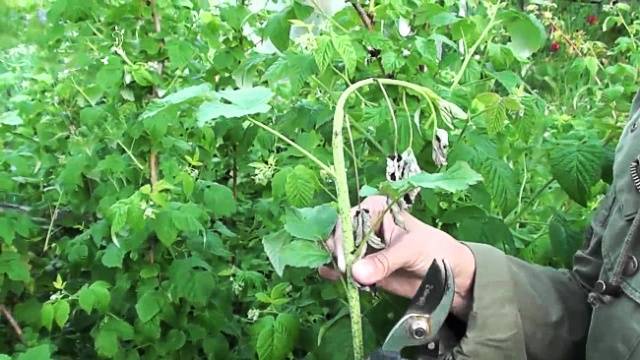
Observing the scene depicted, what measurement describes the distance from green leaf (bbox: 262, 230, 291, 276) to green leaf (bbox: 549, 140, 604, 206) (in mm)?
443

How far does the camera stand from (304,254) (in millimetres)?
974

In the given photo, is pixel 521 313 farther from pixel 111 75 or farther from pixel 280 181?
pixel 111 75

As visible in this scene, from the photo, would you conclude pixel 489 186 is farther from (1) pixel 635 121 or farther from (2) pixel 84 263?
(2) pixel 84 263

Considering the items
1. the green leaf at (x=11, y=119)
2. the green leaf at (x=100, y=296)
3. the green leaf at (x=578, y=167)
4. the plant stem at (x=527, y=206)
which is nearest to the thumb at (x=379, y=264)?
the green leaf at (x=578, y=167)

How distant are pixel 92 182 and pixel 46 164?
9 centimetres

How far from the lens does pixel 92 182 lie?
63.3 inches

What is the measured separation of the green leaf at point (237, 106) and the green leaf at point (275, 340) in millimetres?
335

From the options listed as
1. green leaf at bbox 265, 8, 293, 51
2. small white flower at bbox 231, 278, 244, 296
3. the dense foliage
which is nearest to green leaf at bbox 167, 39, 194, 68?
the dense foliage

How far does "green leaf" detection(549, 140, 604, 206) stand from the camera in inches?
49.2

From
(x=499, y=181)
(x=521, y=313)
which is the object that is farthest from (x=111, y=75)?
(x=521, y=313)

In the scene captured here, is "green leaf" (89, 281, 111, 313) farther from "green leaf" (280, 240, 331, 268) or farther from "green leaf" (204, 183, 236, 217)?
"green leaf" (280, 240, 331, 268)

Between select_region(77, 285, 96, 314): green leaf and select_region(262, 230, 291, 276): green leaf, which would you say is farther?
select_region(77, 285, 96, 314): green leaf

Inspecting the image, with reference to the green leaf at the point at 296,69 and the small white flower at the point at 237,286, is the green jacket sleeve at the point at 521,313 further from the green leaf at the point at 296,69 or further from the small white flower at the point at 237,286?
the small white flower at the point at 237,286

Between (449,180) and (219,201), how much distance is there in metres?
0.62
